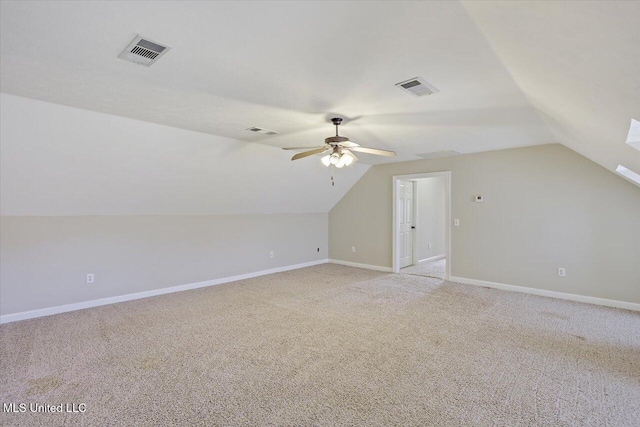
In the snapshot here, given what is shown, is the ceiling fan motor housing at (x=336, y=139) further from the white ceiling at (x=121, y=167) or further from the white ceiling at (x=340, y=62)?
the white ceiling at (x=121, y=167)

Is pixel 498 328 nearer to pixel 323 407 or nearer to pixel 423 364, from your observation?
pixel 423 364

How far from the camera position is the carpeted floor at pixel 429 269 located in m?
6.34

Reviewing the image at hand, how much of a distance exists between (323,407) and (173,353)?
63.9 inches

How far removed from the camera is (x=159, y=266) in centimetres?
497

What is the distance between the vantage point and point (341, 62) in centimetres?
218

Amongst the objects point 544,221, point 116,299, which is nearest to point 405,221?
point 544,221

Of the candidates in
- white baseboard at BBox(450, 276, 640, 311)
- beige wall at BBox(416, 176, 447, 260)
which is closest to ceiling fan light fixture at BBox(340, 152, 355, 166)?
white baseboard at BBox(450, 276, 640, 311)

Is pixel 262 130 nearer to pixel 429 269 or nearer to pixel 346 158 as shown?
pixel 346 158

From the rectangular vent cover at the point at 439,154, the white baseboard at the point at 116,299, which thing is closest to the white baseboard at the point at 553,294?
the rectangular vent cover at the point at 439,154

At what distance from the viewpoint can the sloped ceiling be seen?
1.14 metres

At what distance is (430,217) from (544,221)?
3.36 m

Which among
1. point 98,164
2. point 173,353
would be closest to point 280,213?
point 98,164

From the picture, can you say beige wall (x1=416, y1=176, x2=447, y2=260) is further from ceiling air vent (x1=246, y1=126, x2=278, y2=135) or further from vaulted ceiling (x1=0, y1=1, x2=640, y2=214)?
ceiling air vent (x1=246, y1=126, x2=278, y2=135)

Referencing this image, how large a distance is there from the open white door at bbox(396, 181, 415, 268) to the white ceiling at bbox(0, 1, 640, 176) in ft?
10.6
